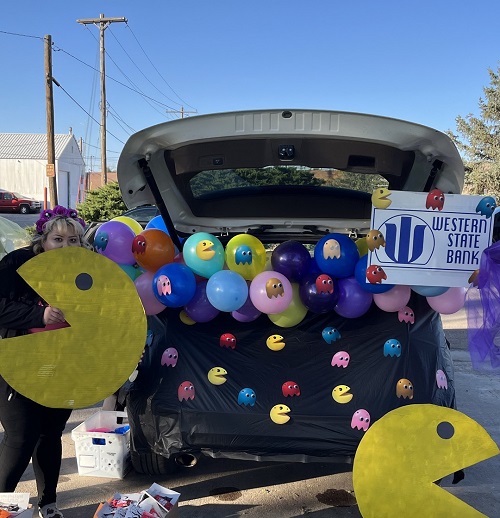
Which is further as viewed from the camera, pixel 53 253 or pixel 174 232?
pixel 174 232

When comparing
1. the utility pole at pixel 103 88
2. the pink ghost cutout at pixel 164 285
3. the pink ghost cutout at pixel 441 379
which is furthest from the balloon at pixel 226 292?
the utility pole at pixel 103 88

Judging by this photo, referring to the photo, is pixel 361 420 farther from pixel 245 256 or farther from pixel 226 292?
pixel 245 256

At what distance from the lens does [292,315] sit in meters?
2.83

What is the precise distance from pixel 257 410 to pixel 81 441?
49.4 inches

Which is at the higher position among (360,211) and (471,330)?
(360,211)

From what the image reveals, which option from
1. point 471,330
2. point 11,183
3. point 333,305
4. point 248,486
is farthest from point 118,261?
point 11,183

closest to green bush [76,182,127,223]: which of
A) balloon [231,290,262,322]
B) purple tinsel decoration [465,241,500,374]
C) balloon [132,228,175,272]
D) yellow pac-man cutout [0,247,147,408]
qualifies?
balloon [132,228,175,272]

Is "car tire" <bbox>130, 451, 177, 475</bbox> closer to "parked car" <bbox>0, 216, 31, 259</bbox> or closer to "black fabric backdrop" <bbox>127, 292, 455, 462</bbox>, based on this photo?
"black fabric backdrop" <bbox>127, 292, 455, 462</bbox>

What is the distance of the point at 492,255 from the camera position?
94.9 inches

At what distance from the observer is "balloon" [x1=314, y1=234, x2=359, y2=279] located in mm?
2785

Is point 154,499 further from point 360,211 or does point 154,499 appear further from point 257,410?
point 360,211

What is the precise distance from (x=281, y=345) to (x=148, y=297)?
2.50ft

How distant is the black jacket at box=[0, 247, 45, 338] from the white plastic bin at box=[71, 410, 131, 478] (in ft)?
3.35

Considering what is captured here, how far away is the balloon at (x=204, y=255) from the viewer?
9.41 feet
